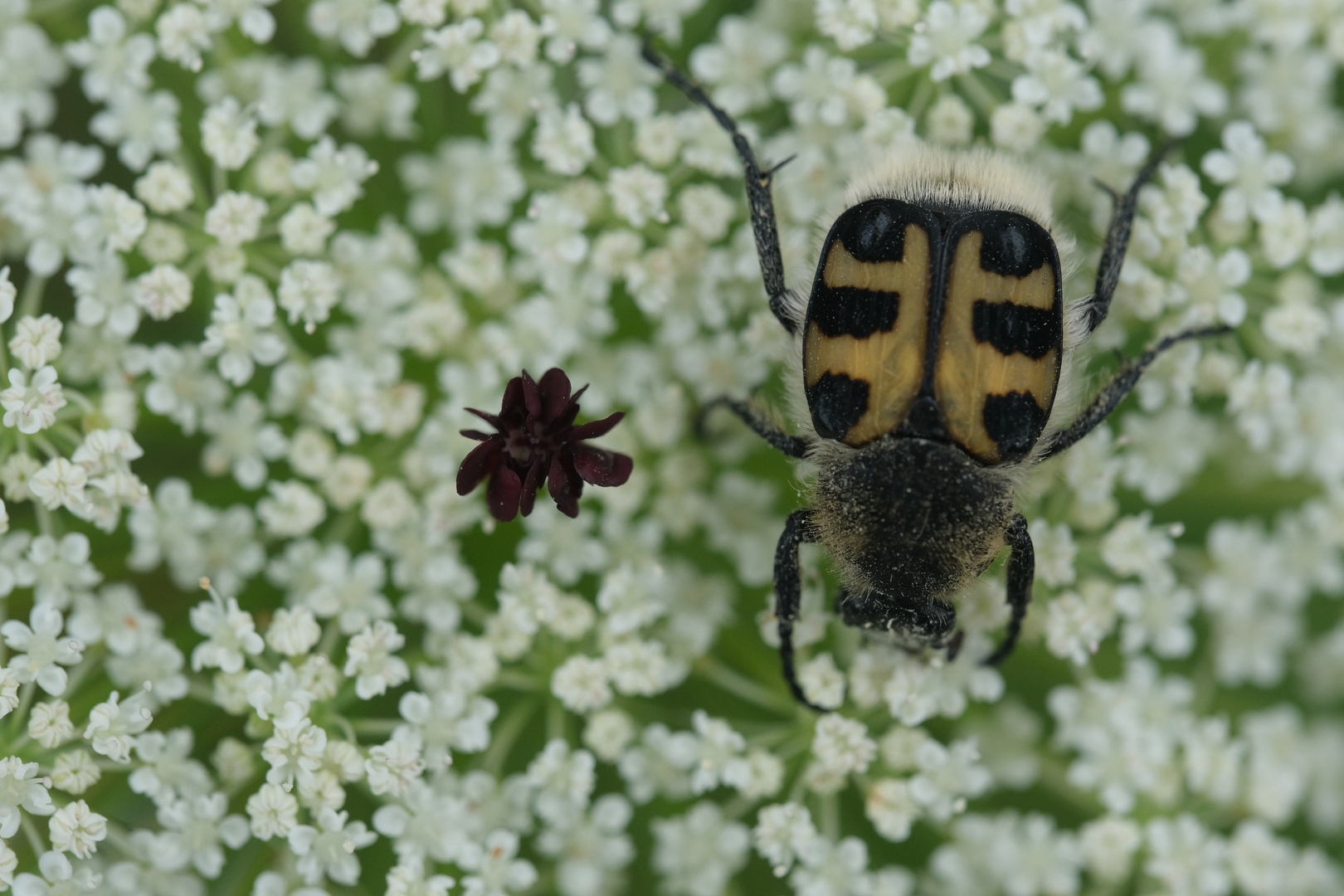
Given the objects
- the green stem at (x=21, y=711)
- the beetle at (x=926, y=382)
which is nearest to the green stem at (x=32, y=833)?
the green stem at (x=21, y=711)

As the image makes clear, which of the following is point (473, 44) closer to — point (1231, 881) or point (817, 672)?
point (817, 672)

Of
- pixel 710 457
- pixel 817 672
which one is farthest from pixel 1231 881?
pixel 710 457

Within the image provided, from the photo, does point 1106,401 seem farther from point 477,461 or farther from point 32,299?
point 32,299

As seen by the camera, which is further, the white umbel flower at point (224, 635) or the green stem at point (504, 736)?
the green stem at point (504, 736)

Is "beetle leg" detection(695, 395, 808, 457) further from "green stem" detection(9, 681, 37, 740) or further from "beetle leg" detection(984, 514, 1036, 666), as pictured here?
"green stem" detection(9, 681, 37, 740)

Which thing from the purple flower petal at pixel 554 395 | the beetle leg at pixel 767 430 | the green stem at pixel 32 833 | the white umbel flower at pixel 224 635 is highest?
the beetle leg at pixel 767 430

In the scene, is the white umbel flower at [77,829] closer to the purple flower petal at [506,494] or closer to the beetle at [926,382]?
the purple flower petal at [506,494]

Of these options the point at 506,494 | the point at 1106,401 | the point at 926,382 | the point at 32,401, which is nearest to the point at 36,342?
the point at 32,401
